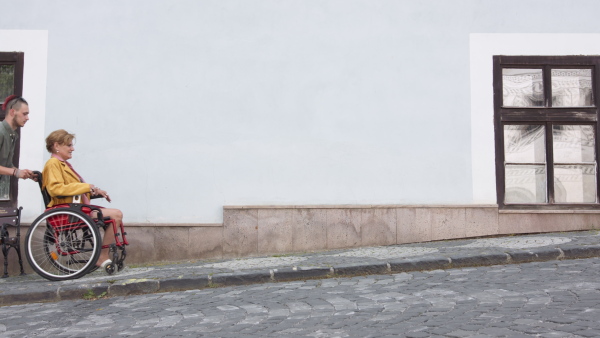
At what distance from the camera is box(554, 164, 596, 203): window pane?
9.48m

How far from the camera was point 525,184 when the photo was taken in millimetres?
9477

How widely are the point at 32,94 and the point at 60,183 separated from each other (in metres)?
2.25

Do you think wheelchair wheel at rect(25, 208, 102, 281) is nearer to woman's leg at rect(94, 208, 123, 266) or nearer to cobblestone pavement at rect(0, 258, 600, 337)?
woman's leg at rect(94, 208, 123, 266)

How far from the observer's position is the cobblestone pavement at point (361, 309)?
4.43 metres

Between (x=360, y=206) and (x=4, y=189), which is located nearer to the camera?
(x=4, y=189)

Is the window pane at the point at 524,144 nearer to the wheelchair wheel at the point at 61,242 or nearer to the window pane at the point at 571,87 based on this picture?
the window pane at the point at 571,87

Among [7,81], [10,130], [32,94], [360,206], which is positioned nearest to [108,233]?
[10,130]

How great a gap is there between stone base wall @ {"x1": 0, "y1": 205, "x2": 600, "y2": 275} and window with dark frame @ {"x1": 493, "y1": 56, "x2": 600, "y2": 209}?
1.42 feet

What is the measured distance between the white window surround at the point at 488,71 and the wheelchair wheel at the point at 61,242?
4990 millimetres

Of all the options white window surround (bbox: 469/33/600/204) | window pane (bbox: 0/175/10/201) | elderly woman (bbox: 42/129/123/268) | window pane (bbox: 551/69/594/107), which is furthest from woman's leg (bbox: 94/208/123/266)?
window pane (bbox: 551/69/594/107)

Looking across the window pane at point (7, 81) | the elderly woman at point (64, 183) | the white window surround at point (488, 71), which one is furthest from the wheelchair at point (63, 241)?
the white window surround at point (488, 71)

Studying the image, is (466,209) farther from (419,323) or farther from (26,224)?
(26,224)

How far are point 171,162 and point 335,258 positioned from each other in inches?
103

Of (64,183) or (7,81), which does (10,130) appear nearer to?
(64,183)
